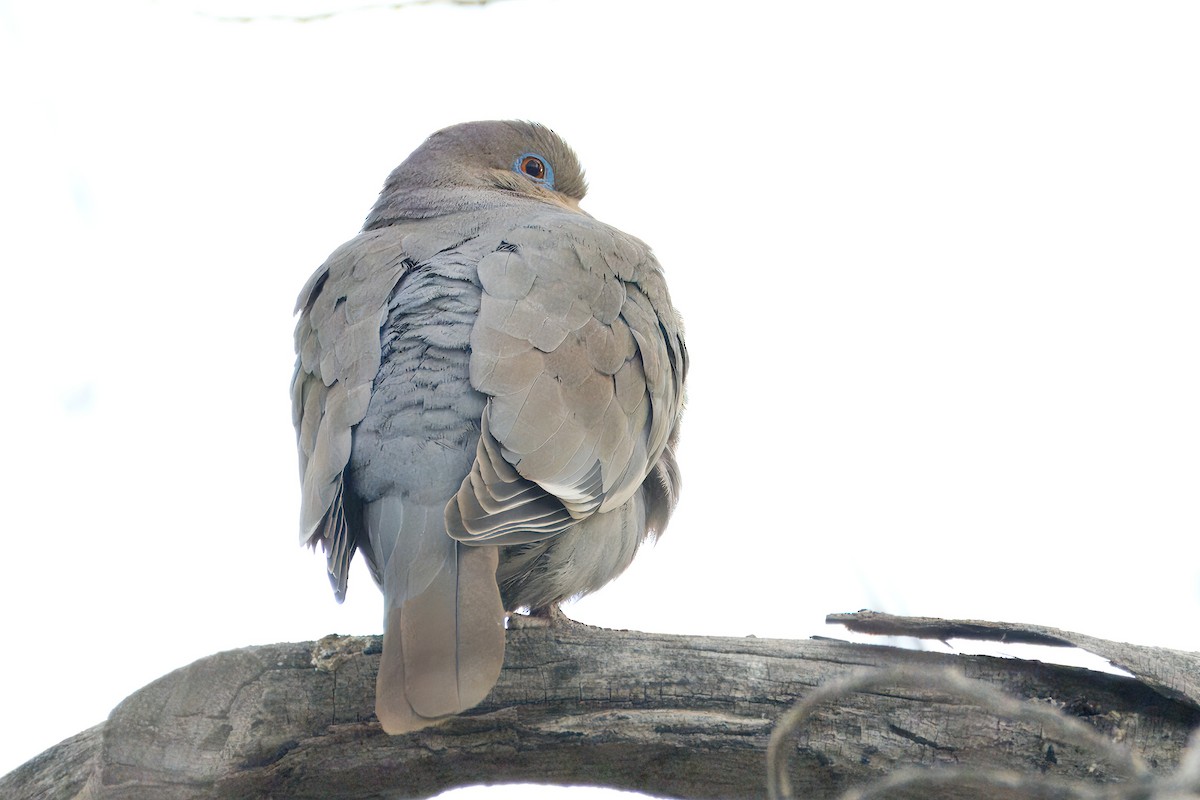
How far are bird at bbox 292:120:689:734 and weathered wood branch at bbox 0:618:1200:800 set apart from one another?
274 millimetres

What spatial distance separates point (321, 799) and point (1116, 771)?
181cm

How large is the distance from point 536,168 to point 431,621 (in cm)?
338

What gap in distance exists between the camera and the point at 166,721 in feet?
8.21

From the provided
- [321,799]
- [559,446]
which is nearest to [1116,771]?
[559,446]

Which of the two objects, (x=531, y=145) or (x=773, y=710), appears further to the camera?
(x=531, y=145)

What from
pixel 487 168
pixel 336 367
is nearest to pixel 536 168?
pixel 487 168

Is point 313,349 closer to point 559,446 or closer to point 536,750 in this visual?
point 559,446

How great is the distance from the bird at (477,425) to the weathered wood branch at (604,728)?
0.27 m

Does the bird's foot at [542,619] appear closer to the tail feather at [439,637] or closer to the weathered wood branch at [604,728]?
the weathered wood branch at [604,728]

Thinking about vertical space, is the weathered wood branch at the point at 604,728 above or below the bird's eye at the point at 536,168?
below

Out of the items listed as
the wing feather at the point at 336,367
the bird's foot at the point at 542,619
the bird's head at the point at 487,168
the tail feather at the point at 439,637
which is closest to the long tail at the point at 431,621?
the tail feather at the point at 439,637

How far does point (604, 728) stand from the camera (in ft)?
8.77

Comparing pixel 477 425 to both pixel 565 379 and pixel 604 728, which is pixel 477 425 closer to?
pixel 565 379

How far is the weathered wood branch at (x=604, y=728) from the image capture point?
254 cm
